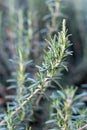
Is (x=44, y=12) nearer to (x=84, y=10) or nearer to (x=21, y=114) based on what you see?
(x=84, y=10)

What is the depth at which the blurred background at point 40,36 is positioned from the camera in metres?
1.26

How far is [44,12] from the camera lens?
5.08 ft

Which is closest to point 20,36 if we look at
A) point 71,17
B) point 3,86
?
point 3,86

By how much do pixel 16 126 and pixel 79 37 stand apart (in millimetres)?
858

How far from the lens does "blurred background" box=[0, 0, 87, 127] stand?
1258mm

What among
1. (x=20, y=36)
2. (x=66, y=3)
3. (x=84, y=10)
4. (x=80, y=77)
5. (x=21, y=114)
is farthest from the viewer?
(x=66, y=3)

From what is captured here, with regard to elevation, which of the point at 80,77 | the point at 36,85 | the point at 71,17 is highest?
the point at 71,17

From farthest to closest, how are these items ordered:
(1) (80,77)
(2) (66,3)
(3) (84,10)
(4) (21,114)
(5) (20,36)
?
(2) (66,3) < (3) (84,10) < (1) (80,77) < (5) (20,36) < (4) (21,114)

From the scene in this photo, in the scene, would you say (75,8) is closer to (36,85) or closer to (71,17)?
(71,17)

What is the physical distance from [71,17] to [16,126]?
0.93 metres

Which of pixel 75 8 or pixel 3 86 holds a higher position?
pixel 75 8

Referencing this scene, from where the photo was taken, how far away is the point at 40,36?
1428 mm

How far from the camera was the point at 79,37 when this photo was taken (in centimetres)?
154

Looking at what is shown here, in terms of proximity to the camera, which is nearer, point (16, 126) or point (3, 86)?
point (16, 126)
